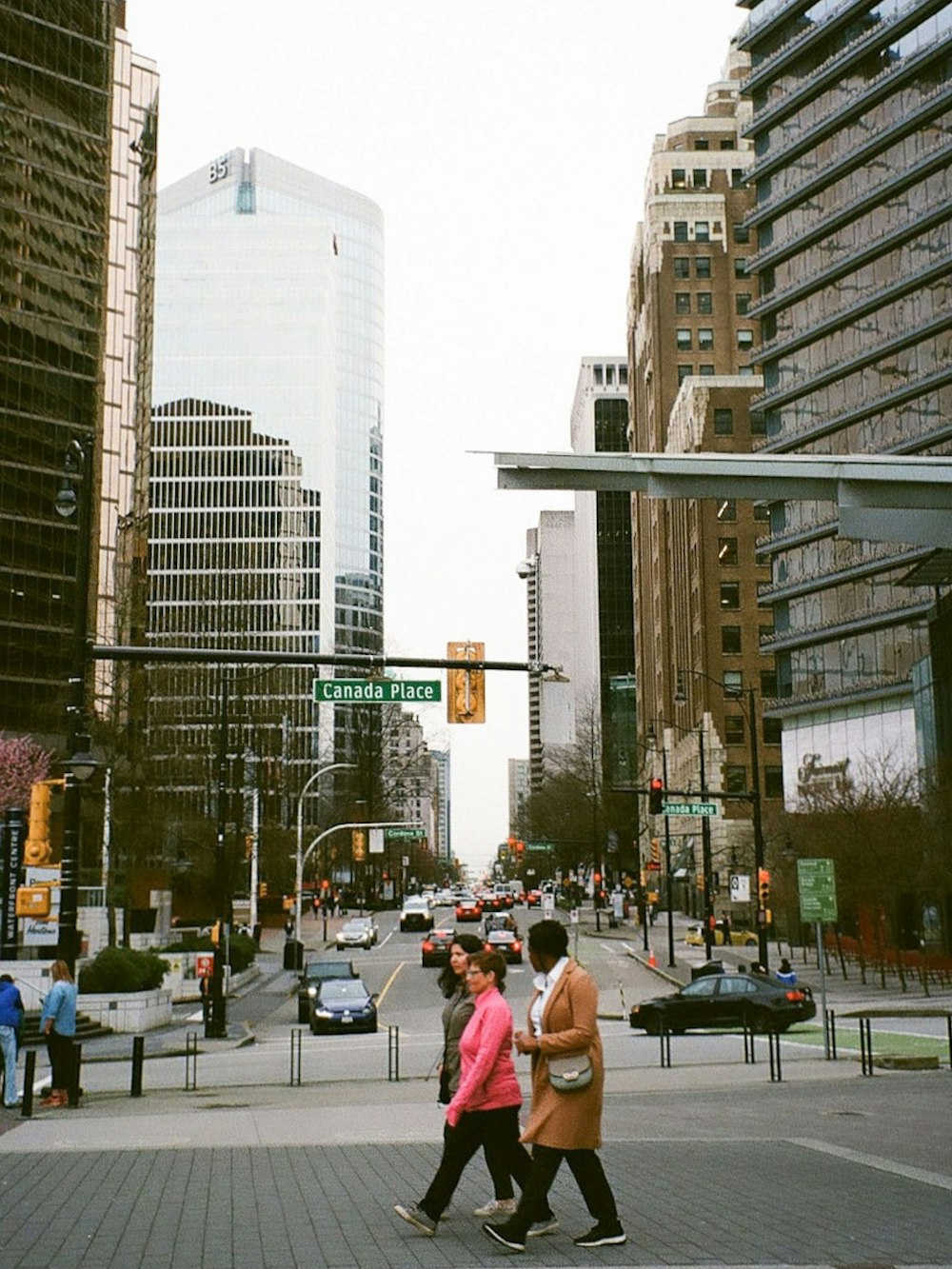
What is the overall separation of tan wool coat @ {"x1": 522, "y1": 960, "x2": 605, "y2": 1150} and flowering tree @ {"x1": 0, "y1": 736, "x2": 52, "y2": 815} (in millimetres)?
53403

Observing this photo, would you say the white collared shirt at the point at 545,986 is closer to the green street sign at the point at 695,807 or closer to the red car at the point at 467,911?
the green street sign at the point at 695,807

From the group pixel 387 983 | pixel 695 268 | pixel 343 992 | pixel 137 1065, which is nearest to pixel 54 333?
pixel 387 983

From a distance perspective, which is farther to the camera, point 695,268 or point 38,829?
point 695,268

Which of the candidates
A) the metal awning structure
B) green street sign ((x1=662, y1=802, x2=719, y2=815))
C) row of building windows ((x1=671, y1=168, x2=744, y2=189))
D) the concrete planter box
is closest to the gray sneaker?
the metal awning structure

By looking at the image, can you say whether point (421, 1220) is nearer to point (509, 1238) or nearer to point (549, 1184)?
point (509, 1238)

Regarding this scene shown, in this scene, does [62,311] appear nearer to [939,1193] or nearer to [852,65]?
[852,65]

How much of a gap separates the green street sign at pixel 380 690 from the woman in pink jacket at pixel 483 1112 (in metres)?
12.3

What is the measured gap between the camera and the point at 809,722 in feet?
245

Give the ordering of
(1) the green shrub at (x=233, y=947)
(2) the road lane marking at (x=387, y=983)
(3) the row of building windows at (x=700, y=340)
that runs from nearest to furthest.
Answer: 1. (2) the road lane marking at (x=387, y=983)
2. (1) the green shrub at (x=233, y=947)
3. (3) the row of building windows at (x=700, y=340)

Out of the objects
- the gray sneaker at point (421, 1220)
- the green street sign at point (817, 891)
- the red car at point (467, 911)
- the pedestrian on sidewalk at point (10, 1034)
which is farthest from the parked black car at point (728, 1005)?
the red car at point (467, 911)

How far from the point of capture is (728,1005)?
31.2 metres

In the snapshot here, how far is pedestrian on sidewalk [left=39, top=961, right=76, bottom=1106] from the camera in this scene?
18625mm

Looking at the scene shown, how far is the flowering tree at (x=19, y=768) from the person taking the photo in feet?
198

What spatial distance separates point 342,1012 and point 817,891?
1292cm
